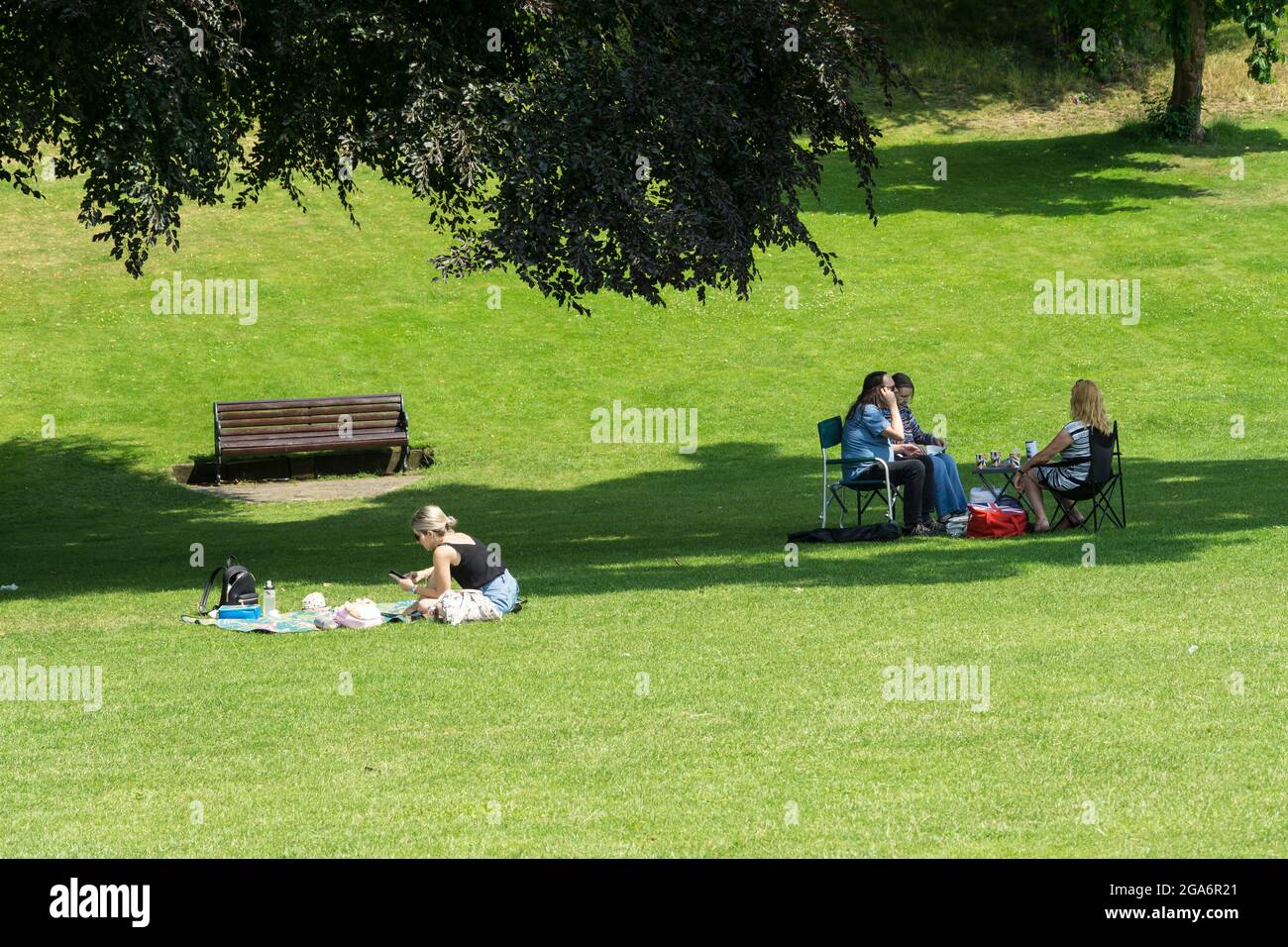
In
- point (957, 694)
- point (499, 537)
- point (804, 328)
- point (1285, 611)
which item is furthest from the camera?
point (804, 328)

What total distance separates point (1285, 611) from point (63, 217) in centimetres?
3588

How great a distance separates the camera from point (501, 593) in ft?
40.7

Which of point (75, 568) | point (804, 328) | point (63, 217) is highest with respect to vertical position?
point (63, 217)

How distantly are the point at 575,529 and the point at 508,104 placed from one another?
624 cm

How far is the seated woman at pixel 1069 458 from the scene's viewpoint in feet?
51.2

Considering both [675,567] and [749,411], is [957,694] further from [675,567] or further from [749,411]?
[749,411]

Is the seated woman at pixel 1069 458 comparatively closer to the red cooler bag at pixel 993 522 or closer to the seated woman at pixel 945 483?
the red cooler bag at pixel 993 522

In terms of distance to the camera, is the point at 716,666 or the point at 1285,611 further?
the point at 1285,611

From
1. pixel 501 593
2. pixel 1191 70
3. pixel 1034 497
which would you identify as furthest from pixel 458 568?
pixel 1191 70

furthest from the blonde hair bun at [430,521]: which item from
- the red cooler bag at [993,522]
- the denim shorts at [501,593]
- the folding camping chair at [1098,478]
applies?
the folding camping chair at [1098,478]

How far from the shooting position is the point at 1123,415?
1074 inches

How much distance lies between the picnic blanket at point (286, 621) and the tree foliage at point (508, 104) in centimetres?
356

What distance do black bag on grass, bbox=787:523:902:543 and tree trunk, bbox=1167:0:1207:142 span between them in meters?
31.9
